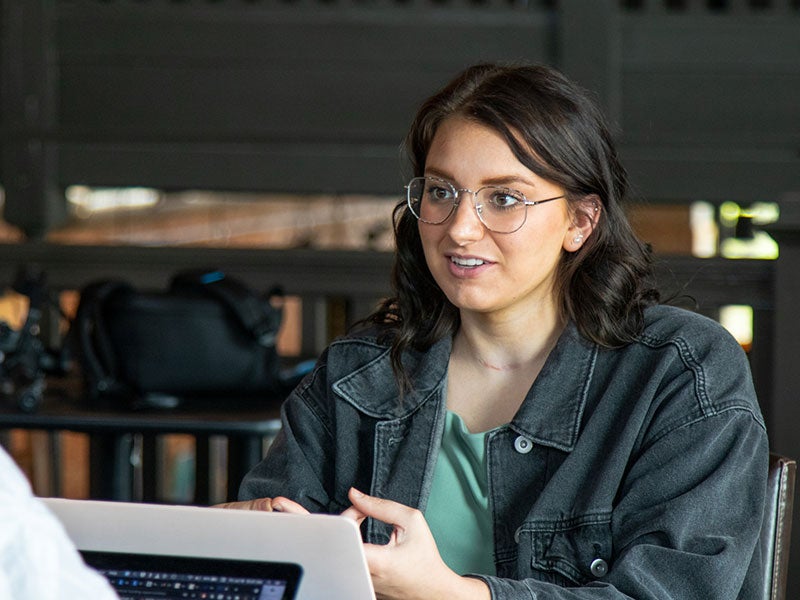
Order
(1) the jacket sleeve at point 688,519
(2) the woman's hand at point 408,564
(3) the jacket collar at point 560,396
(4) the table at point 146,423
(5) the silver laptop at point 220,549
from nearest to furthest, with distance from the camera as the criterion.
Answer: (5) the silver laptop at point 220,549 < (2) the woman's hand at point 408,564 < (1) the jacket sleeve at point 688,519 < (3) the jacket collar at point 560,396 < (4) the table at point 146,423

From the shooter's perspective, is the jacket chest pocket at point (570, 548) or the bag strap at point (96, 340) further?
the bag strap at point (96, 340)

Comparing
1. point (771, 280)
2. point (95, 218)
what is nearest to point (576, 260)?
point (771, 280)

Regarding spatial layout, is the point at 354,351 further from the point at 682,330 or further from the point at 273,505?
the point at 682,330

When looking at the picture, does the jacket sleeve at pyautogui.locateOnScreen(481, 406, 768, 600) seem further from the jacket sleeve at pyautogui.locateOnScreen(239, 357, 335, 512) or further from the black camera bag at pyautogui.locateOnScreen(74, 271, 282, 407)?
the black camera bag at pyautogui.locateOnScreen(74, 271, 282, 407)

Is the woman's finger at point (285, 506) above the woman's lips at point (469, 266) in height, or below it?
below

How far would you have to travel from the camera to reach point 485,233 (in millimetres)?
1560

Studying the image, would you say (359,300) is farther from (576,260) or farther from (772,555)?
(772,555)

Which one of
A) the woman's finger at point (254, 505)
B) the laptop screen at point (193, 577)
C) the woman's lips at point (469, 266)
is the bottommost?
the woman's finger at point (254, 505)

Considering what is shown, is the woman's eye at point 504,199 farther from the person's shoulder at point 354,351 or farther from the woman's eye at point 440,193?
the person's shoulder at point 354,351

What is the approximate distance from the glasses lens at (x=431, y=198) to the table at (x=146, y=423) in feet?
2.56

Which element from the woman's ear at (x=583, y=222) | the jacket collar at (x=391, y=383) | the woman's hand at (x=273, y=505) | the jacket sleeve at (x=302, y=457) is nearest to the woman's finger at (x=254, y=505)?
the woman's hand at (x=273, y=505)

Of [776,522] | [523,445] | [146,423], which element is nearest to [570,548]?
[523,445]

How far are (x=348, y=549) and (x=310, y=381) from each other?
2.48 feet

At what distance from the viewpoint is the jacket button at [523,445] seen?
1.55 meters
